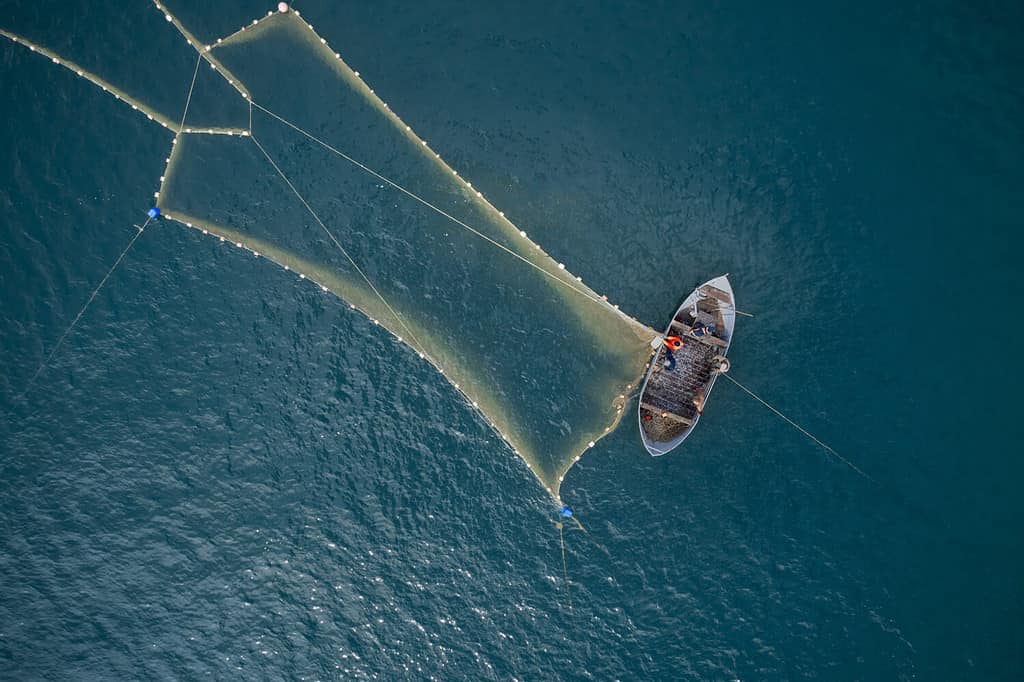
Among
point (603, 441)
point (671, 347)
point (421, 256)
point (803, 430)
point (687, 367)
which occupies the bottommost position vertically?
point (803, 430)

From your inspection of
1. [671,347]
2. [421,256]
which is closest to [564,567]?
[671,347]

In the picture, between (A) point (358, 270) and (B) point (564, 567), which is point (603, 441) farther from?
(A) point (358, 270)

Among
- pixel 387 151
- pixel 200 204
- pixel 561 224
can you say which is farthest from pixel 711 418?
pixel 200 204

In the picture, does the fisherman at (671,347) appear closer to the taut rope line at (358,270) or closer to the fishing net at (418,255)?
the fishing net at (418,255)

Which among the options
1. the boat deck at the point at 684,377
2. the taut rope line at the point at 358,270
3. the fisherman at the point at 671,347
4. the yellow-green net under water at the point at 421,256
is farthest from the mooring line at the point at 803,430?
the taut rope line at the point at 358,270

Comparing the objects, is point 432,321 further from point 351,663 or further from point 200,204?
point 351,663

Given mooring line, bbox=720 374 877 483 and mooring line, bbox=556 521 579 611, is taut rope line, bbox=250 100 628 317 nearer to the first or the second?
mooring line, bbox=720 374 877 483

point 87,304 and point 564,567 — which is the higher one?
point 87,304
